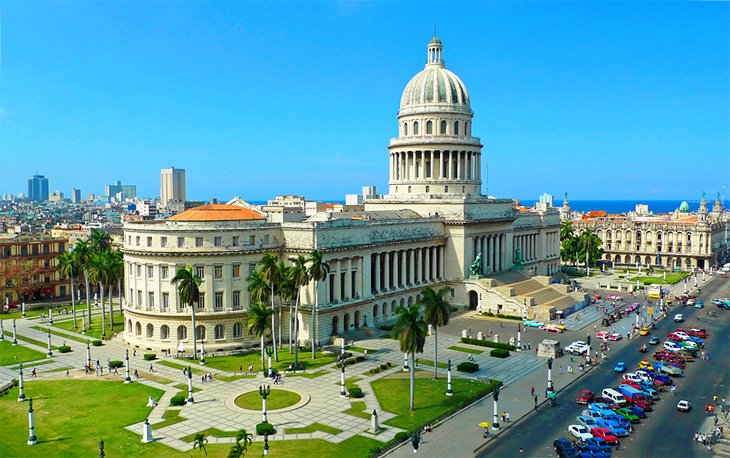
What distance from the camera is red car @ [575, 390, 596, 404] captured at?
201ft

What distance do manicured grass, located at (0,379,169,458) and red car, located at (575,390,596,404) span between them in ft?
129

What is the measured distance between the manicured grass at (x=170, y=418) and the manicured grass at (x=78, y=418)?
202cm

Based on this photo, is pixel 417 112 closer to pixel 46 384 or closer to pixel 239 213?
pixel 239 213

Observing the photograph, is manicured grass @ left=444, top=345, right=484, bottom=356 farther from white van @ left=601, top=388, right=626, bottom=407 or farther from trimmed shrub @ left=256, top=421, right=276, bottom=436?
trimmed shrub @ left=256, top=421, right=276, bottom=436

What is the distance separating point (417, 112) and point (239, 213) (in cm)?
5245

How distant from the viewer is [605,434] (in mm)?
51750

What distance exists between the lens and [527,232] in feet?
479

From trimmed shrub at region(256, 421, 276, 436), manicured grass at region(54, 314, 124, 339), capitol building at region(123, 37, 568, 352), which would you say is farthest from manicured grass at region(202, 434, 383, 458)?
manicured grass at region(54, 314, 124, 339)

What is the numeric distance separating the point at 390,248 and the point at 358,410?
1823 inches

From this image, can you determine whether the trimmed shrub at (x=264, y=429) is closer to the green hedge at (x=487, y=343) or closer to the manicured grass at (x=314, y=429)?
the manicured grass at (x=314, y=429)

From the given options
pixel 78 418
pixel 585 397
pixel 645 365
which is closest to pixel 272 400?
pixel 78 418

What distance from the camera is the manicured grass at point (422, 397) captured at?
5668 centimetres

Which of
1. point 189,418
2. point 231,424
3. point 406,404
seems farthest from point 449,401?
point 189,418

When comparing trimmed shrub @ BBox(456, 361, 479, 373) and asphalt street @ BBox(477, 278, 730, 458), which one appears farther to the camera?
trimmed shrub @ BBox(456, 361, 479, 373)
